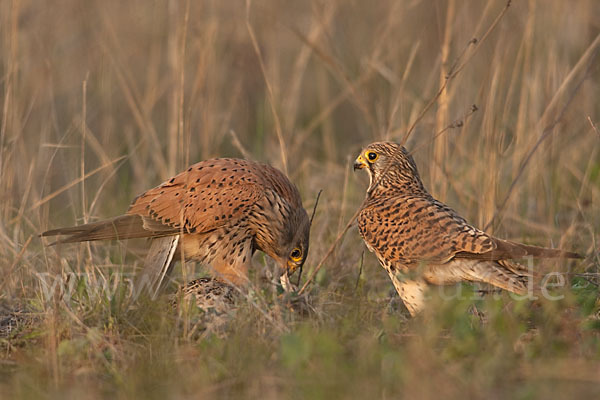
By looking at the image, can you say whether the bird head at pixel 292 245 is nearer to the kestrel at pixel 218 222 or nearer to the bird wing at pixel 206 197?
the kestrel at pixel 218 222

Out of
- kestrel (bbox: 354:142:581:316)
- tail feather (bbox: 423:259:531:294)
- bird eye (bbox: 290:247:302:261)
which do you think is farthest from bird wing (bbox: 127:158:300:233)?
tail feather (bbox: 423:259:531:294)

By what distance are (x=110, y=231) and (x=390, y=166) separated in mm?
1678

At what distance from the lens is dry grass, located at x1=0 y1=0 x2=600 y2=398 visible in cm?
360

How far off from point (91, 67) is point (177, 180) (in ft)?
11.8

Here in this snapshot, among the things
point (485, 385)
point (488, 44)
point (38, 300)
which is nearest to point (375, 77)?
point (488, 44)

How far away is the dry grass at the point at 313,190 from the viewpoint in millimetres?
3596

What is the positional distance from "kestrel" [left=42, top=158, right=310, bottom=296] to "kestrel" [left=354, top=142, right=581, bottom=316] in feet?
1.81

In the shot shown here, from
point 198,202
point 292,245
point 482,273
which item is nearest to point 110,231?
point 198,202

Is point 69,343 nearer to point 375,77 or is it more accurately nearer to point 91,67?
point 375,77

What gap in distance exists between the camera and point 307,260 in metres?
5.84

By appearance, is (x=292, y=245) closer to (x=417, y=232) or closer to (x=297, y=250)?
(x=297, y=250)

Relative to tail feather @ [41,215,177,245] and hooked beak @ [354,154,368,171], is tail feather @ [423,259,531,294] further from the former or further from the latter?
tail feather @ [41,215,177,245]

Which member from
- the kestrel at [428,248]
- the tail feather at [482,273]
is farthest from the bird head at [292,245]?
the tail feather at [482,273]

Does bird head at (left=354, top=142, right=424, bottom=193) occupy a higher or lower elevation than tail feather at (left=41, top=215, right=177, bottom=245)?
higher
